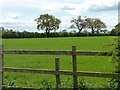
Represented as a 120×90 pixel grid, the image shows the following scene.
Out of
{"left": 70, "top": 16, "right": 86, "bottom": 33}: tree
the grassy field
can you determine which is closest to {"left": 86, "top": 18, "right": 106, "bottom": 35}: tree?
{"left": 70, "top": 16, "right": 86, "bottom": 33}: tree

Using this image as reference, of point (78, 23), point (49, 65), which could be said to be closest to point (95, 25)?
Result: point (78, 23)

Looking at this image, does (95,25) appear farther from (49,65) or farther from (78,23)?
(49,65)

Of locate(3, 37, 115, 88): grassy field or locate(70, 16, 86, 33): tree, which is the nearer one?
locate(3, 37, 115, 88): grassy field

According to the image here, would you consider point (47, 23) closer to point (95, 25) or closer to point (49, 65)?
point (95, 25)

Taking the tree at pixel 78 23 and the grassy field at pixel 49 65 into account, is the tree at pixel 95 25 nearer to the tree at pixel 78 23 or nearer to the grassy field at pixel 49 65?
the tree at pixel 78 23

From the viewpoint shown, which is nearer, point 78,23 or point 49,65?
point 49,65

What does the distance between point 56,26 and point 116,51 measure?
390ft

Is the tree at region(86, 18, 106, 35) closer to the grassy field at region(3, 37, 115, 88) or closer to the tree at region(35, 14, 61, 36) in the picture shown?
the tree at region(35, 14, 61, 36)

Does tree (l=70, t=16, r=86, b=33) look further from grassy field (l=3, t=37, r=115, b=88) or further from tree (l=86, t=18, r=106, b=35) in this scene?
grassy field (l=3, t=37, r=115, b=88)

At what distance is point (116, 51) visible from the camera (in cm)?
809

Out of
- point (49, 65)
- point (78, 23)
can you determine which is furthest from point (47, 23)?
point (49, 65)

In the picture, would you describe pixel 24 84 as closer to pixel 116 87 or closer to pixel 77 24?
pixel 116 87

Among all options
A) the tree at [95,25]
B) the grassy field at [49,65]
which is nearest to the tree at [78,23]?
the tree at [95,25]

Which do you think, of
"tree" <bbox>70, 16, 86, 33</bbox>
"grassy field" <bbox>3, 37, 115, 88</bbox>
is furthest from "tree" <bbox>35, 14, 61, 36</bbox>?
"grassy field" <bbox>3, 37, 115, 88</bbox>
